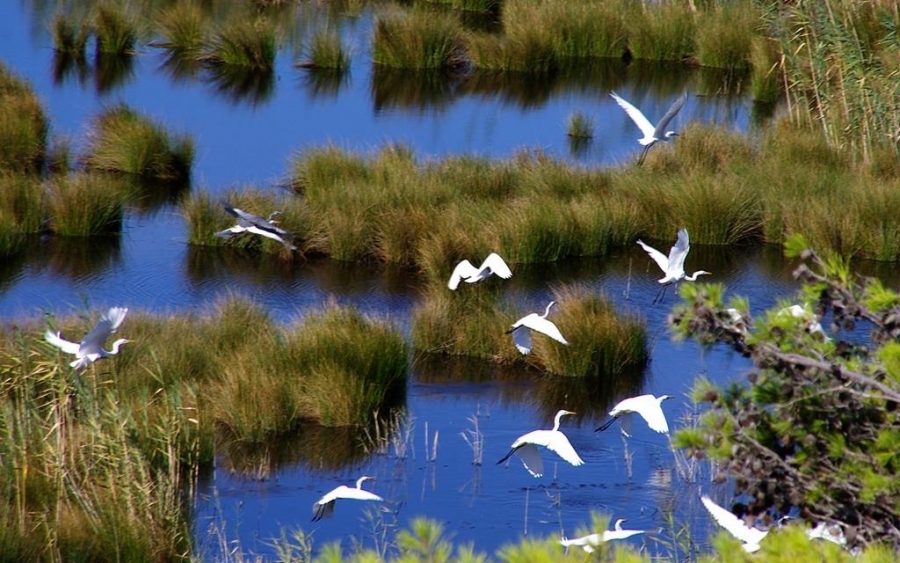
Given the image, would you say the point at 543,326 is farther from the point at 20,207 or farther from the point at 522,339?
the point at 20,207

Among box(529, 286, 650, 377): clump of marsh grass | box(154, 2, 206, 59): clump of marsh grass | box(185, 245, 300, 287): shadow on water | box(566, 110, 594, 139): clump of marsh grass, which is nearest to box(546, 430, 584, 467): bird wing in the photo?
box(529, 286, 650, 377): clump of marsh grass

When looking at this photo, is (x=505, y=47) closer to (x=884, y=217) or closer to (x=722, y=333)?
(x=884, y=217)

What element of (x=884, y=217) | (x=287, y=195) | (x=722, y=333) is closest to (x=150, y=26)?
(x=287, y=195)

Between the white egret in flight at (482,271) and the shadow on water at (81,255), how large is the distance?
2784 millimetres

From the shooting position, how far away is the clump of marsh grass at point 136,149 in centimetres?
1126

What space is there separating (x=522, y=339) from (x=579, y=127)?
6745 mm

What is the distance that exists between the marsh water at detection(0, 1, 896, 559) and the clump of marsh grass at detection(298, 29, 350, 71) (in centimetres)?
18

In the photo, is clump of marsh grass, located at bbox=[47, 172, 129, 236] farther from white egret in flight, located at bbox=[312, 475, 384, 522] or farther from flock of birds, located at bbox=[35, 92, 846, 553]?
white egret in flight, located at bbox=[312, 475, 384, 522]

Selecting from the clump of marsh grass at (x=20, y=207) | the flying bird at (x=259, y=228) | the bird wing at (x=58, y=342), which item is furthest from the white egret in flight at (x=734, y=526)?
the clump of marsh grass at (x=20, y=207)

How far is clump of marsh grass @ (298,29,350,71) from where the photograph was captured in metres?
16.6

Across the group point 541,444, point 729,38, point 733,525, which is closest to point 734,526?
point 733,525

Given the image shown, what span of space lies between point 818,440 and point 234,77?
14.3m

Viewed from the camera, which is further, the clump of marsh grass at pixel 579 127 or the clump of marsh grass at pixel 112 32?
the clump of marsh grass at pixel 112 32

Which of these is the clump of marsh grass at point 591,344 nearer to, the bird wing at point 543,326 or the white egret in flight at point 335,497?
the bird wing at point 543,326
